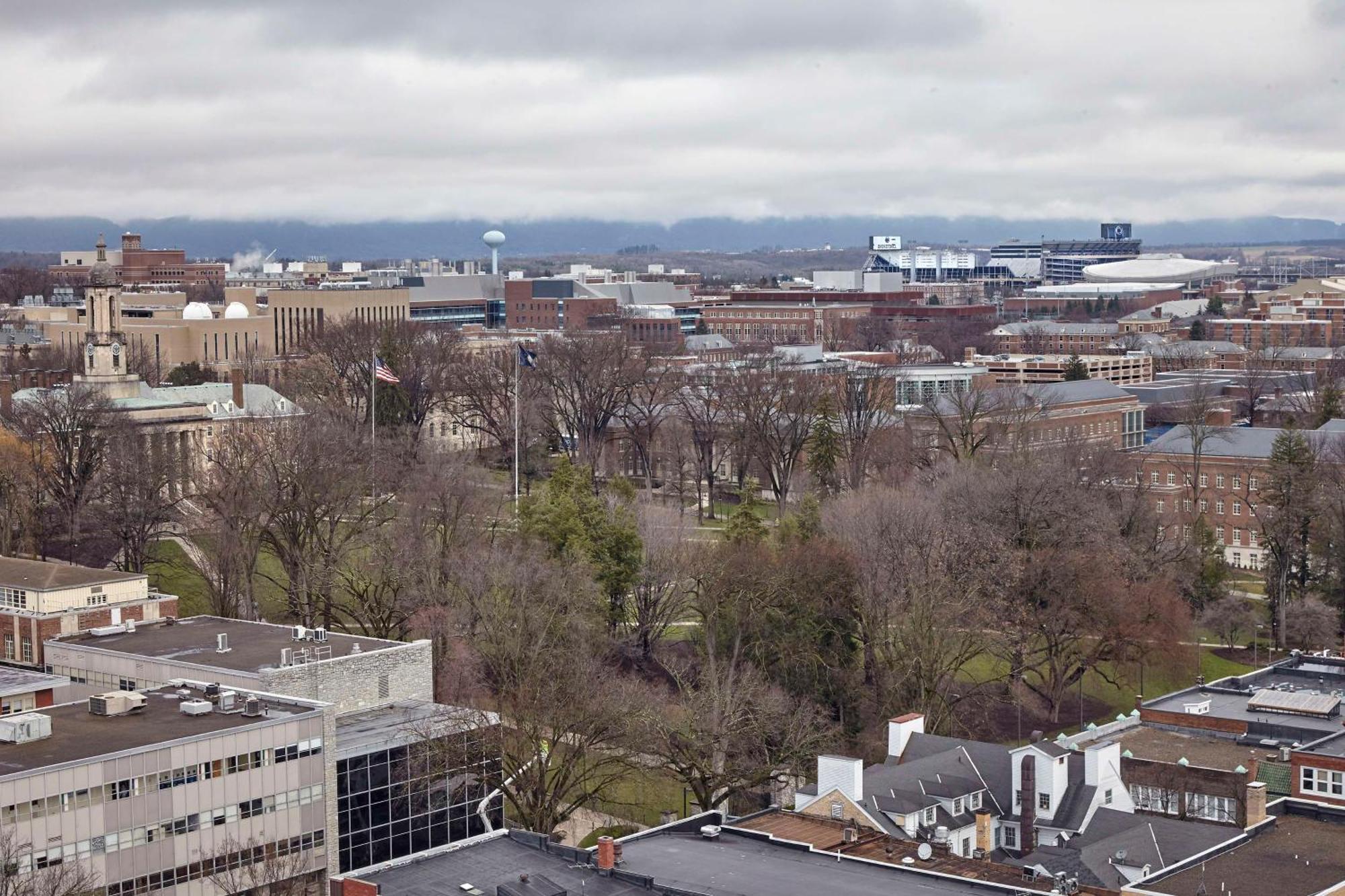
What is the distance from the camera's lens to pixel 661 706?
5950 centimetres

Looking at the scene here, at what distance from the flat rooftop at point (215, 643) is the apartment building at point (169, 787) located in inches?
196

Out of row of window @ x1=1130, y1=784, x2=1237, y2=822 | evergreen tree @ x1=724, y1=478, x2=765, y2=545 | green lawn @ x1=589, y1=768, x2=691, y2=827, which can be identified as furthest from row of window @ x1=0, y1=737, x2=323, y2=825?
evergreen tree @ x1=724, y1=478, x2=765, y2=545

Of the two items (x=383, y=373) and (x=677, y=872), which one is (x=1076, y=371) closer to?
(x=383, y=373)

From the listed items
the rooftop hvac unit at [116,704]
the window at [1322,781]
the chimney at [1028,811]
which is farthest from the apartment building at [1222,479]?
the rooftop hvac unit at [116,704]

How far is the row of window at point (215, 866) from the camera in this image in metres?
42.3

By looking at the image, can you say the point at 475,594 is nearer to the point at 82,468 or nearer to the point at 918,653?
the point at 918,653

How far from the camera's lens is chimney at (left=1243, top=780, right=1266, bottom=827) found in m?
44.4

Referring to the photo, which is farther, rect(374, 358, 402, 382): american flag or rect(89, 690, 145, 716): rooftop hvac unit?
rect(374, 358, 402, 382): american flag

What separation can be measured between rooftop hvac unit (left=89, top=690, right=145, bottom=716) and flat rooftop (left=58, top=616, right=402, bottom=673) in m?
4.88

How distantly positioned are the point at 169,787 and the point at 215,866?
2292 millimetres

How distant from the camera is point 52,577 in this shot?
61.6m

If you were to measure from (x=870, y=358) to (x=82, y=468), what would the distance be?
93.9m

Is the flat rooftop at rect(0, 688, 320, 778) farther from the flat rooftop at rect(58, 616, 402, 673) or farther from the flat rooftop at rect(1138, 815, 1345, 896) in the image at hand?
the flat rooftop at rect(1138, 815, 1345, 896)

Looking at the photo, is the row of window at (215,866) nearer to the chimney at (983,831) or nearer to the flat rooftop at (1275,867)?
the chimney at (983,831)
